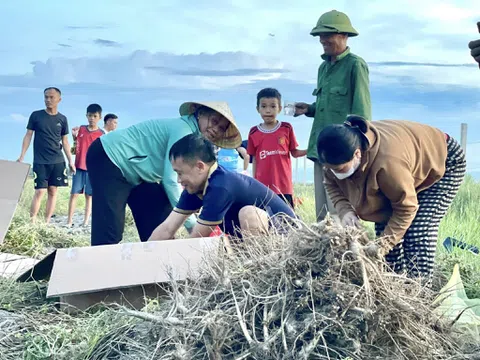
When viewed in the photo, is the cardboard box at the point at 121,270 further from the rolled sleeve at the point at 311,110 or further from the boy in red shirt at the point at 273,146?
the boy in red shirt at the point at 273,146

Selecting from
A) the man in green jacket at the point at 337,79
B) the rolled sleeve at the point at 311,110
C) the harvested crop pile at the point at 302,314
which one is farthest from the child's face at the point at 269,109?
the harvested crop pile at the point at 302,314

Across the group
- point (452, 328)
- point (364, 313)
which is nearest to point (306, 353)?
point (364, 313)

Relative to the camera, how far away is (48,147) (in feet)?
23.0

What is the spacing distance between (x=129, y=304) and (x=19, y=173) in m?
1.89

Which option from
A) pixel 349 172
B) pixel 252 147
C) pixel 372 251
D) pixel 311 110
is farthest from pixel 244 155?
pixel 372 251

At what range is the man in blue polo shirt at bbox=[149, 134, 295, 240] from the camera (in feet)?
10.4

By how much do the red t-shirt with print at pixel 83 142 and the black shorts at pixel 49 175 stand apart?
1.21 feet

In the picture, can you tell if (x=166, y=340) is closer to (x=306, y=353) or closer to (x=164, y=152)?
(x=306, y=353)

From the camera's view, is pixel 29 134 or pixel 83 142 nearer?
pixel 29 134

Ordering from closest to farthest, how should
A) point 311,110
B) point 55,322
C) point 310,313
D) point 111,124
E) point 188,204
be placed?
1. point 310,313
2. point 55,322
3. point 188,204
4. point 311,110
5. point 111,124

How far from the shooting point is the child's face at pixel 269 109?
5188mm

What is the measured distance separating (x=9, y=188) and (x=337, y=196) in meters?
2.27

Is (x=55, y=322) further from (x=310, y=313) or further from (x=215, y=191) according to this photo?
(x=310, y=313)

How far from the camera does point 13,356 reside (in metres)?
2.33
